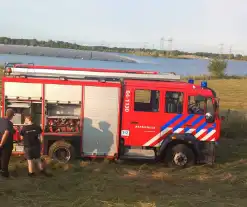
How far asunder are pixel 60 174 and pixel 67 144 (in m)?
1.34

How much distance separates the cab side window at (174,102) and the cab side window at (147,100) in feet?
0.84

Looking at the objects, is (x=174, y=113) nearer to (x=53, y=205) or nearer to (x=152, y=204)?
(x=152, y=204)

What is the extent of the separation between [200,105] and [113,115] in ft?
7.48

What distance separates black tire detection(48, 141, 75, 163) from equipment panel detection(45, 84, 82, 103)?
3.61 feet

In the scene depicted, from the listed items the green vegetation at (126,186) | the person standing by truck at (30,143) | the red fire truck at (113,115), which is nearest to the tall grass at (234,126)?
the green vegetation at (126,186)

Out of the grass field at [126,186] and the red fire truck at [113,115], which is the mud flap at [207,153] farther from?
the grass field at [126,186]

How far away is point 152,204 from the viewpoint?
6234mm

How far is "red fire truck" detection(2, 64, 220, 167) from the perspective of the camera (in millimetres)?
9734

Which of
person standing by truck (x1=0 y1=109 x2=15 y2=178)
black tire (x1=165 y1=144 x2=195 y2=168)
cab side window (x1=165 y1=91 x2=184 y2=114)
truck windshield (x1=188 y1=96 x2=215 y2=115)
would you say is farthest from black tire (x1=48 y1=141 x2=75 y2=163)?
truck windshield (x1=188 y1=96 x2=215 y2=115)

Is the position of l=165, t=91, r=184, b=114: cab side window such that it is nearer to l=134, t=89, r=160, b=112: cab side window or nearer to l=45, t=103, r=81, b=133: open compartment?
l=134, t=89, r=160, b=112: cab side window

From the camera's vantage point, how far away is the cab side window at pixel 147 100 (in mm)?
9875

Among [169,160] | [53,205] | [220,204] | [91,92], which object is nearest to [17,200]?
[53,205]

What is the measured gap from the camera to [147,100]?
32.9 feet

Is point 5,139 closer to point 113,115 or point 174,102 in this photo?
point 113,115
